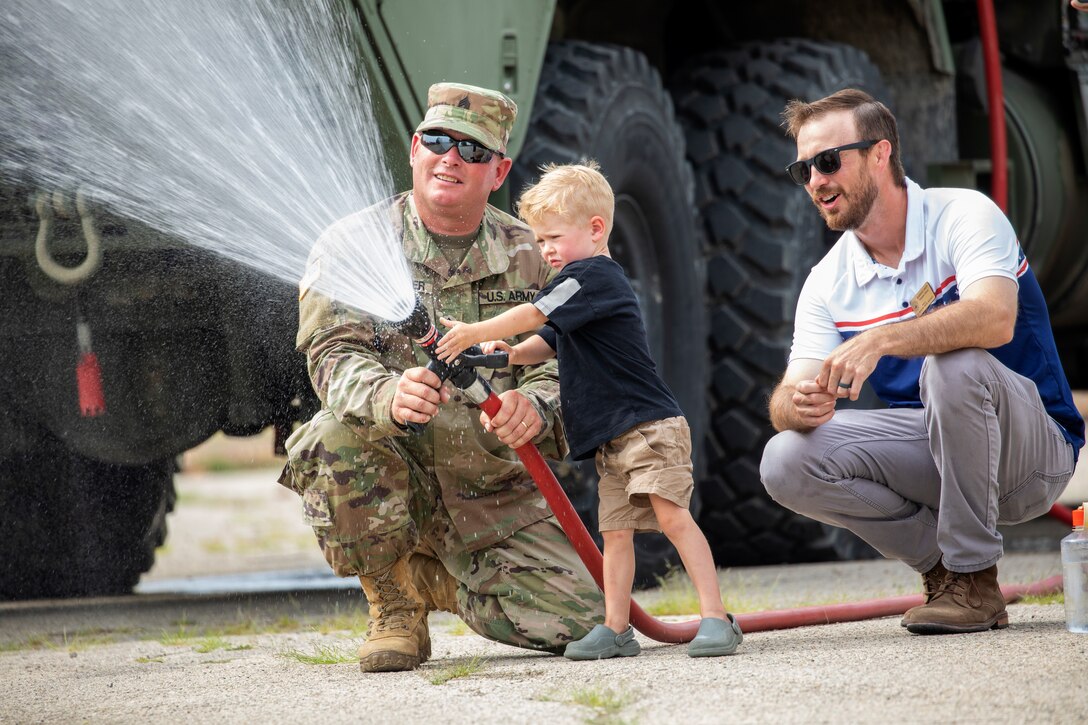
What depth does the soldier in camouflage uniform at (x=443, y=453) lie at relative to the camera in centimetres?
368

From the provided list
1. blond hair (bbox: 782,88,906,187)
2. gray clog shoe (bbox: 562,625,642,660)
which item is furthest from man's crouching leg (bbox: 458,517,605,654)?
blond hair (bbox: 782,88,906,187)

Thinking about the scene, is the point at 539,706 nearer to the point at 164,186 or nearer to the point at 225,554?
the point at 164,186

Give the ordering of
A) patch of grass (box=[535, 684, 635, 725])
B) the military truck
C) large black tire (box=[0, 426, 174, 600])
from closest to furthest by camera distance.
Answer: patch of grass (box=[535, 684, 635, 725])
the military truck
large black tire (box=[0, 426, 174, 600])

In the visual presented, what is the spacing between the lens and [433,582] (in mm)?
4000

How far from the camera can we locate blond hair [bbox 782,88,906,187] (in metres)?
3.92

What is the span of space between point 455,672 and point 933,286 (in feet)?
4.81

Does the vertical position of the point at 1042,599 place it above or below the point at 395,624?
below

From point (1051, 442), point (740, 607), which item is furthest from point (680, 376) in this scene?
point (1051, 442)

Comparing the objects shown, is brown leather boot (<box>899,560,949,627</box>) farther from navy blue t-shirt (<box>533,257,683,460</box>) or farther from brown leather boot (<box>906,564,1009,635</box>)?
navy blue t-shirt (<box>533,257,683,460</box>)

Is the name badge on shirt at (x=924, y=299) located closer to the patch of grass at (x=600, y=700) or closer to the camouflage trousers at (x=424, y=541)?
the camouflage trousers at (x=424, y=541)

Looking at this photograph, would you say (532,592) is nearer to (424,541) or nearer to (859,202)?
(424,541)

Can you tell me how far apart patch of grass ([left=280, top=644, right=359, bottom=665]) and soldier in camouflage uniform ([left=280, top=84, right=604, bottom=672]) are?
163 mm

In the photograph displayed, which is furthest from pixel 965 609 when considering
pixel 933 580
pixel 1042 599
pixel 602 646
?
pixel 602 646

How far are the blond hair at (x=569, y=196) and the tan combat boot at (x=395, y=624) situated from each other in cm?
91
